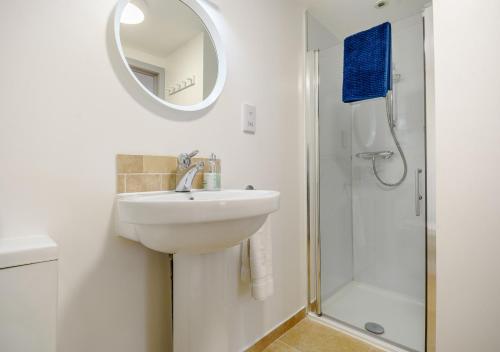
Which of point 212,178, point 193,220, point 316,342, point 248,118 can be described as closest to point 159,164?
point 212,178

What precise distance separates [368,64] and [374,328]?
1.51 meters

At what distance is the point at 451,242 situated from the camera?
988 mm

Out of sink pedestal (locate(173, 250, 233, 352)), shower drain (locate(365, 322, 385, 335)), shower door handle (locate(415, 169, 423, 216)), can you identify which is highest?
shower door handle (locate(415, 169, 423, 216))

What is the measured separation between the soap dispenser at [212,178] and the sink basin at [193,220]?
35 centimetres

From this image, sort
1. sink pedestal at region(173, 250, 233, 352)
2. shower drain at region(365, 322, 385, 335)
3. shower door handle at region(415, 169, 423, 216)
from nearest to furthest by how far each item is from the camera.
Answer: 1. sink pedestal at region(173, 250, 233, 352)
2. shower drain at region(365, 322, 385, 335)
3. shower door handle at region(415, 169, 423, 216)

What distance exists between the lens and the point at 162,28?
1.02 meters

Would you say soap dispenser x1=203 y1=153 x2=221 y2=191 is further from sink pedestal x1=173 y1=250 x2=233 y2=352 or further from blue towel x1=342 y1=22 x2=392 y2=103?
blue towel x1=342 y1=22 x2=392 y2=103

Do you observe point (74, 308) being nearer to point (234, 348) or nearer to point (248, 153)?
point (234, 348)

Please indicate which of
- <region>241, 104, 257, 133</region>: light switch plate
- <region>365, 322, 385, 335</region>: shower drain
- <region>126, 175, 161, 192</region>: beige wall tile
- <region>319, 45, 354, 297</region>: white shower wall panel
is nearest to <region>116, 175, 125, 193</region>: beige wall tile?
<region>126, 175, 161, 192</region>: beige wall tile

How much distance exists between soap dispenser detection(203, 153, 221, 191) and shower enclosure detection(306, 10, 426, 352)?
0.77m

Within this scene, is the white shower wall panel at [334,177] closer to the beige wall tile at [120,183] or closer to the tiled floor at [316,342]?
the tiled floor at [316,342]

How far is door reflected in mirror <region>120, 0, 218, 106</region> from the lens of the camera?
0.93m

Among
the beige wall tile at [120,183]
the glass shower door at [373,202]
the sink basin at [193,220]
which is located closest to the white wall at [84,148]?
the beige wall tile at [120,183]

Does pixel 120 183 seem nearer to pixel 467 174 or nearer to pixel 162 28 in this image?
pixel 162 28
